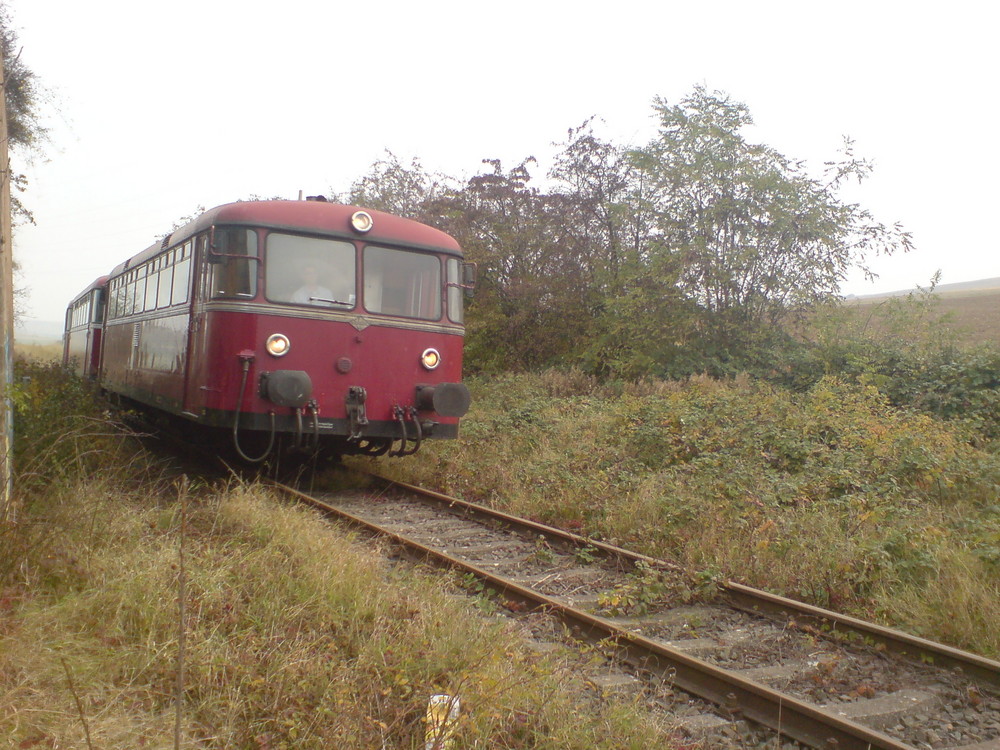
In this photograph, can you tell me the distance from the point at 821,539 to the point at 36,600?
17.5ft

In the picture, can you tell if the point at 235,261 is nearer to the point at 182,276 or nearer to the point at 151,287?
the point at 182,276

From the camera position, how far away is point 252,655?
12.6 ft

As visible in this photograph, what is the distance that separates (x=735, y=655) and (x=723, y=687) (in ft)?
1.87

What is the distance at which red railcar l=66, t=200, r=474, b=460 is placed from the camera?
26.7 feet

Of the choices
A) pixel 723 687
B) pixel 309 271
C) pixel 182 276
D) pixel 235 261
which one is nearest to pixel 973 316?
pixel 309 271

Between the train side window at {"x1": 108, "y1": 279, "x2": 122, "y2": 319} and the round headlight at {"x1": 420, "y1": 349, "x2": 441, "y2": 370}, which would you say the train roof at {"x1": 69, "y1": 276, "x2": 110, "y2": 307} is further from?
the round headlight at {"x1": 420, "y1": 349, "x2": 441, "y2": 370}

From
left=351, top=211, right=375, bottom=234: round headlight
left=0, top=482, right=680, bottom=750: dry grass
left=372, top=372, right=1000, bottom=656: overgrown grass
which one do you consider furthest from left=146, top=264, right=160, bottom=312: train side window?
left=0, top=482, right=680, bottom=750: dry grass

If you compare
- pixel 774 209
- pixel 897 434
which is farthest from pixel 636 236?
pixel 897 434

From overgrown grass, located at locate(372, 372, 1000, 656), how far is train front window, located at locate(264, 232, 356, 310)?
266 cm

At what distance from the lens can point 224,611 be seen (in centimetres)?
439

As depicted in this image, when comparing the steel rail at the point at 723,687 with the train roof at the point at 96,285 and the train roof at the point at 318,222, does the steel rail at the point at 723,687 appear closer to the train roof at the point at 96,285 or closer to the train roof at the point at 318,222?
the train roof at the point at 318,222

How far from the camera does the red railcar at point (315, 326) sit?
26.7ft

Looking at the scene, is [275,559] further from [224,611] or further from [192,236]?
[192,236]

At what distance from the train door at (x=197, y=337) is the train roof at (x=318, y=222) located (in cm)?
35
